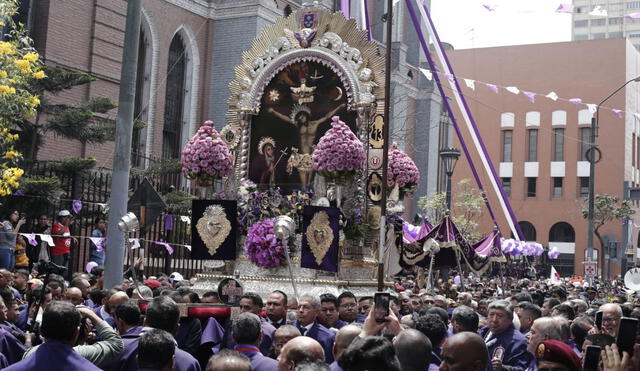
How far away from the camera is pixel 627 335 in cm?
479

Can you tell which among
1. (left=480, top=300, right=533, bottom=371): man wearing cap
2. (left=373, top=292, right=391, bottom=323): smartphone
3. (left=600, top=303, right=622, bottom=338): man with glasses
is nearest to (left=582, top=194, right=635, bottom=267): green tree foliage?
(left=600, top=303, right=622, bottom=338): man with glasses

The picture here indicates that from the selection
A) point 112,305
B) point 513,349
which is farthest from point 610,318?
point 112,305

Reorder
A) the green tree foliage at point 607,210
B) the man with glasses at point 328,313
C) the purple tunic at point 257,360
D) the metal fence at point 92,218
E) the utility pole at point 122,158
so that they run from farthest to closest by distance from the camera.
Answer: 1. the green tree foliage at point 607,210
2. the metal fence at point 92,218
3. the utility pole at point 122,158
4. the man with glasses at point 328,313
5. the purple tunic at point 257,360

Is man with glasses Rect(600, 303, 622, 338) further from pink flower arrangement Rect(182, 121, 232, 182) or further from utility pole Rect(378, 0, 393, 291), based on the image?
pink flower arrangement Rect(182, 121, 232, 182)

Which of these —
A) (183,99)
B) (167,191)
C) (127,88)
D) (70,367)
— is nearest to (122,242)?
(127,88)

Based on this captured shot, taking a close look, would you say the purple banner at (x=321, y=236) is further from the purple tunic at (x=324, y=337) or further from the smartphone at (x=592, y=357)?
the smartphone at (x=592, y=357)

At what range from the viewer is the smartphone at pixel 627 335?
4.78m

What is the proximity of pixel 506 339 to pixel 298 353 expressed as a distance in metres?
4.10

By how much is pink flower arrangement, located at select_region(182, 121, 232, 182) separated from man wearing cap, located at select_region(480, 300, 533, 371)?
7.66m

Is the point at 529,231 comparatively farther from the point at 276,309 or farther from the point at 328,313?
the point at 328,313

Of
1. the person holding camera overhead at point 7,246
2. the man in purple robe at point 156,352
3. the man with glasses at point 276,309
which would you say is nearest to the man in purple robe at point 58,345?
the man in purple robe at point 156,352

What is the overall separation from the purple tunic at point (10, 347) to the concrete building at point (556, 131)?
59.9 meters

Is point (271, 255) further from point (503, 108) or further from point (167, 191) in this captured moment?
point (503, 108)

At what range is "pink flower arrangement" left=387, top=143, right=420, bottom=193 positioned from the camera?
16859 mm
